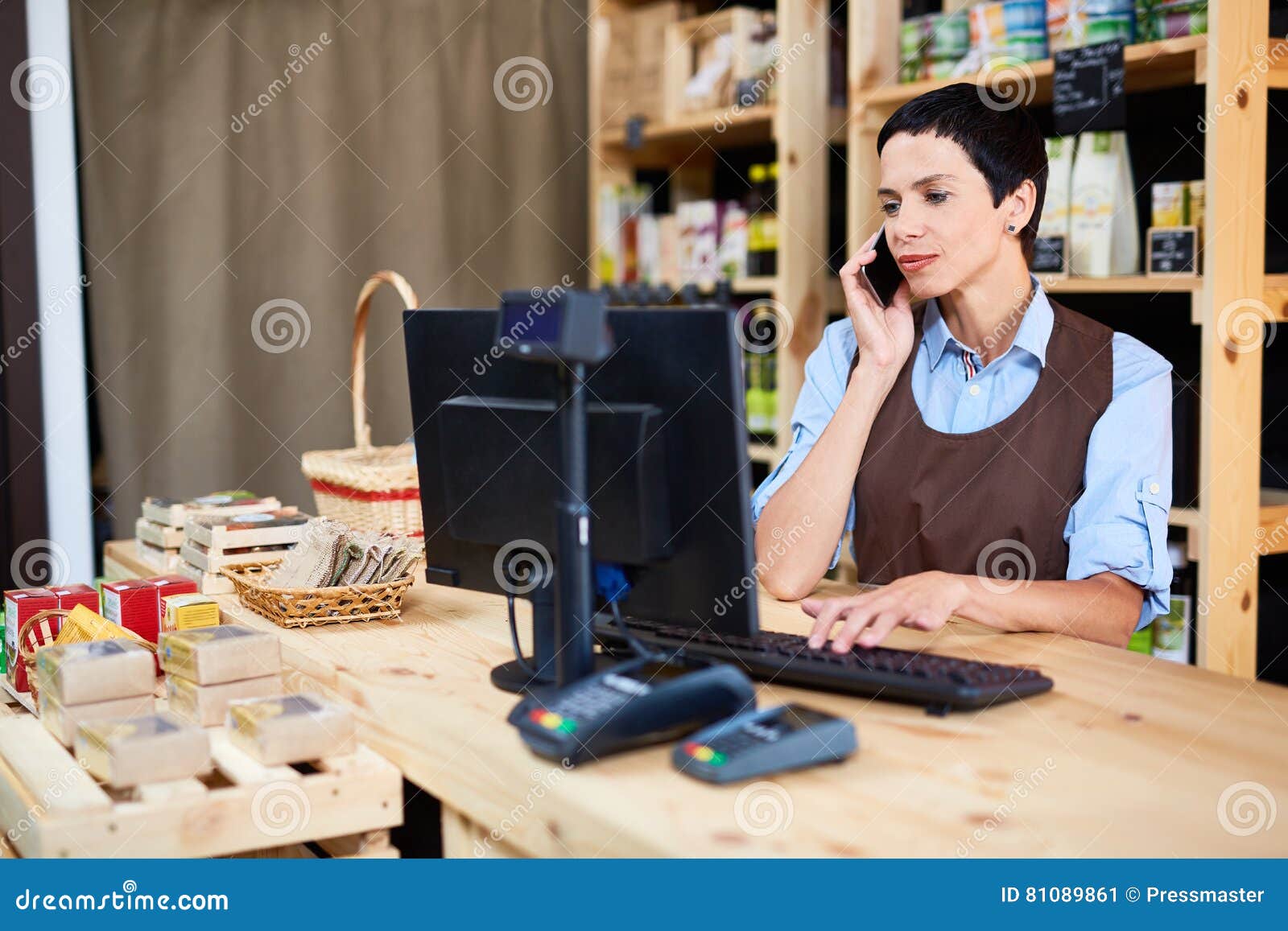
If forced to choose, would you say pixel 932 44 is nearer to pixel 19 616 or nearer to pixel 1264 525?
pixel 1264 525

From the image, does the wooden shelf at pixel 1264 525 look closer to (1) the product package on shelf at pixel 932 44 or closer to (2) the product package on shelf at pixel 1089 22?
(2) the product package on shelf at pixel 1089 22

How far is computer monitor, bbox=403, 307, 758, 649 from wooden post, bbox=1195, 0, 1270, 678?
4.81 ft

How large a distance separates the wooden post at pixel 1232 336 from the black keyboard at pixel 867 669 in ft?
3.90

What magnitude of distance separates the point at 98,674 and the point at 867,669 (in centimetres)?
75

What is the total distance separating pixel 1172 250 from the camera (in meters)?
2.37

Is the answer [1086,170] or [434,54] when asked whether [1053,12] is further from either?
[434,54]

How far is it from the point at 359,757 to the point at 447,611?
0.52 m

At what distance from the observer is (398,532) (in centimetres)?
204

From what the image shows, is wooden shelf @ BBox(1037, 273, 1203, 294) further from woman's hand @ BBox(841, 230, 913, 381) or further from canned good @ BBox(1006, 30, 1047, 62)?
woman's hand @ BBox(841, 230, 913, 381)

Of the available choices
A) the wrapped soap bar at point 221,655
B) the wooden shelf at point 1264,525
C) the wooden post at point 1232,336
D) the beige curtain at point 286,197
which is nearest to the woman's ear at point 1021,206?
the wooden post at point 1232,336

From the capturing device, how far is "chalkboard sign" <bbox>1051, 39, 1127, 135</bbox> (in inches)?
95.5

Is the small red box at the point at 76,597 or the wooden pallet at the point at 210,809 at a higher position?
the small red box at the point at 76,597

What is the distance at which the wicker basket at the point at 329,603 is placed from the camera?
1557 mm
